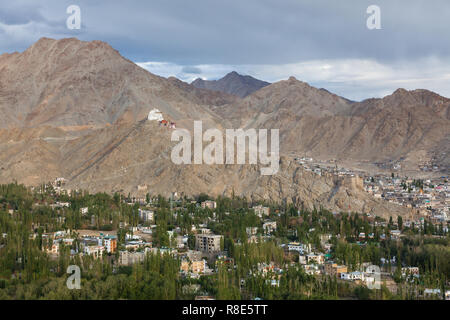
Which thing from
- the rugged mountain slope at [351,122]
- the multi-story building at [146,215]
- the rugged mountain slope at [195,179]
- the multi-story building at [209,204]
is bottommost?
the multi-story building at [146,215]

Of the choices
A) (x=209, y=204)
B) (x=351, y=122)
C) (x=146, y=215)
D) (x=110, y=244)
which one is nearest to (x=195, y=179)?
(x=209, y=204)

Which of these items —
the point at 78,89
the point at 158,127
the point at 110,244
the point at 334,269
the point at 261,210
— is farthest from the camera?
the point at 78,89

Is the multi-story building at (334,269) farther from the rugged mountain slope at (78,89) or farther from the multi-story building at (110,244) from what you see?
the rugged mountain slope at (78,89)

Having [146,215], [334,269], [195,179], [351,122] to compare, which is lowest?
[334,269]

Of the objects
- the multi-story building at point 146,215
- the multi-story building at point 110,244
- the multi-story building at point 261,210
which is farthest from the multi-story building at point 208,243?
the multi-story building at point 261,210

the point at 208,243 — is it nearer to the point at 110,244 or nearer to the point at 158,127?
the point at 110,244

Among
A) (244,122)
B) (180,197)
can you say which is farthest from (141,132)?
(244,122)

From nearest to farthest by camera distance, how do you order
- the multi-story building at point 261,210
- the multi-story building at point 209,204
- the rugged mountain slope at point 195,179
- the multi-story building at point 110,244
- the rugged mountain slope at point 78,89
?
the multi-story building at point 110,244 → the multi-story building at point 261,210 → the multi-story building at point 209,204 → the rugged mountain slope at point 195,179 → the rugged mountain slope at point 78,89
